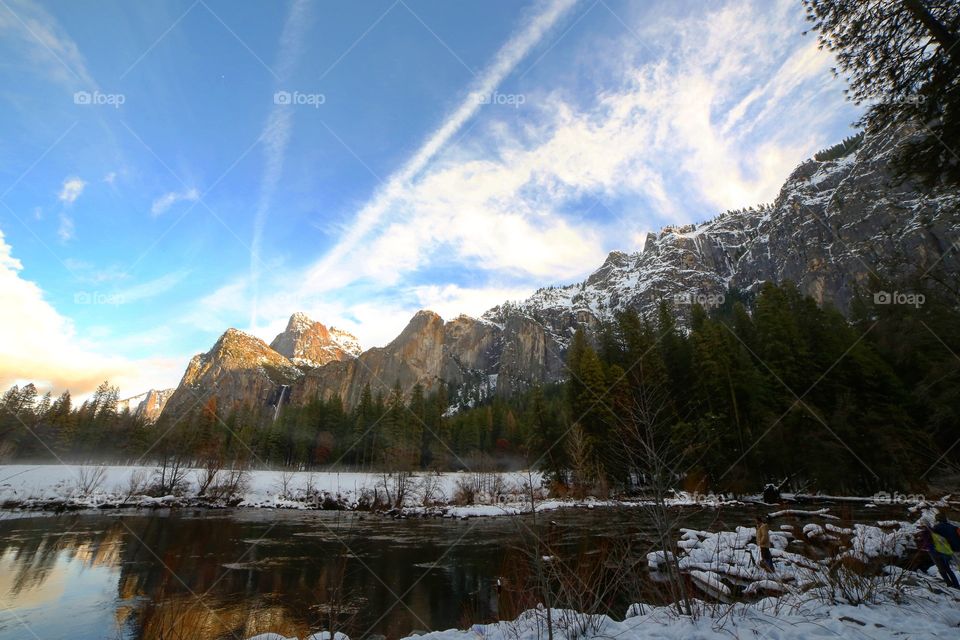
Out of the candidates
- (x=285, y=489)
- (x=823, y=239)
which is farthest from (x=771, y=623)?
(x=823, y=239)

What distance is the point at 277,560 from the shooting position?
15133 mm

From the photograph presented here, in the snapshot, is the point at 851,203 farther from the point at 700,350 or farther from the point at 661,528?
the point at 661,528

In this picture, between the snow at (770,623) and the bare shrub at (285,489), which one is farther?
the bare shrub at (285,489)

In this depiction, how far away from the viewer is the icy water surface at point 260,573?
8672mm

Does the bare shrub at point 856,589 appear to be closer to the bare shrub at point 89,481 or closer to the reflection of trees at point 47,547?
the reflection of trees at point 47,547

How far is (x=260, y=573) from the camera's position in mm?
13180

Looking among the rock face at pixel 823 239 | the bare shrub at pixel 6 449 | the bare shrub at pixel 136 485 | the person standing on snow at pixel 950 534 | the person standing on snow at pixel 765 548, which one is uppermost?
the rock face at pixel 823 239

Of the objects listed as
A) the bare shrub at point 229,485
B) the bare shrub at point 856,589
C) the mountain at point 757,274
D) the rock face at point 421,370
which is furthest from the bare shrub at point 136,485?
the rock face at point 421,370

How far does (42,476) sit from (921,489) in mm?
67561

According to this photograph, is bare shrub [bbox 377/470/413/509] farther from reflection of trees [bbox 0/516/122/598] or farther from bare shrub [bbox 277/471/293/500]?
reflection of trees [bbox 0/516/122/598]

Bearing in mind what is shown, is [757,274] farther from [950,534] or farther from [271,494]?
[950,534]

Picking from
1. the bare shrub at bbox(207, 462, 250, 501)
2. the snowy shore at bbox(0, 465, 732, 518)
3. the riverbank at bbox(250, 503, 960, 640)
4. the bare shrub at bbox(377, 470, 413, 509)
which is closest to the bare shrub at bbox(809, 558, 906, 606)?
the riverbank at bbox(250, 503, 960, 640)

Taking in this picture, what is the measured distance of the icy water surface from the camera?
28.5 ft

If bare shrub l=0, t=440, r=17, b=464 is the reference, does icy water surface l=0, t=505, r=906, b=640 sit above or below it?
below
